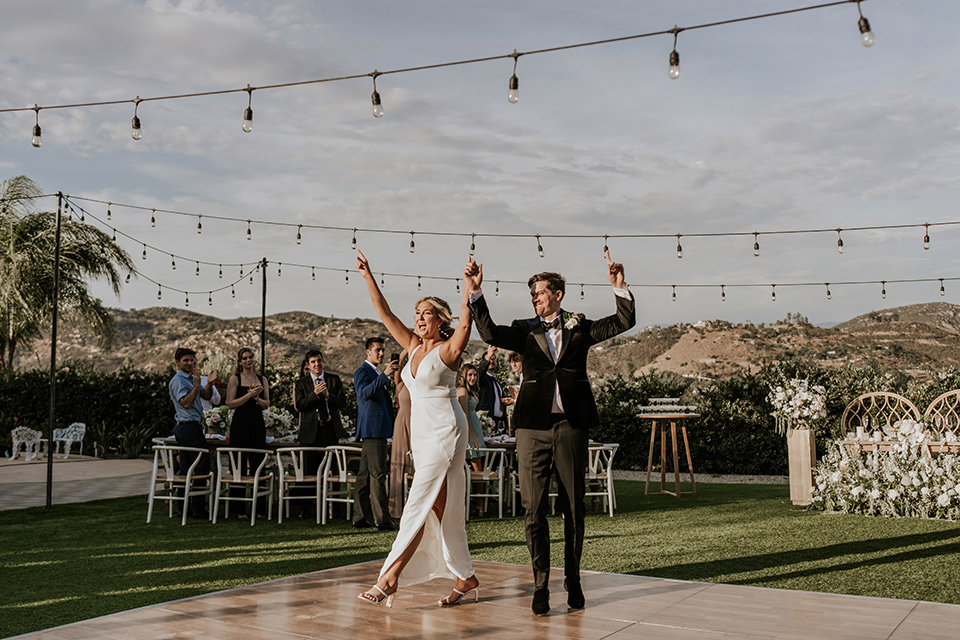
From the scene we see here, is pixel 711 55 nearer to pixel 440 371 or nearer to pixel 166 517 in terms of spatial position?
pixel 440 371

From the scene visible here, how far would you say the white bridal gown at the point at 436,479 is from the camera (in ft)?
14.5

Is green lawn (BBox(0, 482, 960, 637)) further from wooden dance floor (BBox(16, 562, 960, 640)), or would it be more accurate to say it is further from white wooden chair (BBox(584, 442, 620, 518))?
wooden dance floor (BBox(16, 562, 960, 640))

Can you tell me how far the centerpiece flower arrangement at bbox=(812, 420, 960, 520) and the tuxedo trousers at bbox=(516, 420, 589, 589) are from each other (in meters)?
4.93

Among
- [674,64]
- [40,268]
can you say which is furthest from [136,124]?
[40,268]

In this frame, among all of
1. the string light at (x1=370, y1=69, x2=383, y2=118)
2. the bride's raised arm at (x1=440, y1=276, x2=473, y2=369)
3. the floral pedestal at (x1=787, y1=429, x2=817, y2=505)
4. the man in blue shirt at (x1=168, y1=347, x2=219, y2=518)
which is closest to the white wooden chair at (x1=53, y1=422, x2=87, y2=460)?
the man in blue shirt at (x1=168, y1=347, x2=219, y2=518)

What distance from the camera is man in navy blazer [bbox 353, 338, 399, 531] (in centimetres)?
739

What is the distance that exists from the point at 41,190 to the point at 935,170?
70.7ft

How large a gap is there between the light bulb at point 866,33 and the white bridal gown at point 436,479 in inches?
115

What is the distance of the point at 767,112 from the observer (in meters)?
9.90

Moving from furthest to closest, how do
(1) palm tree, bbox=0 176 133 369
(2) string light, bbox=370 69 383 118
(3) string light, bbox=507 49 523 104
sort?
(1) palm tree, bbox=0 176 133 369 → (2) string light, bbox=370 69 383 118 → (3) string light, bbox=507 49 523 104

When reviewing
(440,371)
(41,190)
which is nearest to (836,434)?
(440,371)

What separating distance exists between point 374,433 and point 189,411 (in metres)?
2.13

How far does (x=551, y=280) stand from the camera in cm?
449

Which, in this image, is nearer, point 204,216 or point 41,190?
point 204,216
